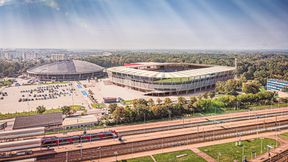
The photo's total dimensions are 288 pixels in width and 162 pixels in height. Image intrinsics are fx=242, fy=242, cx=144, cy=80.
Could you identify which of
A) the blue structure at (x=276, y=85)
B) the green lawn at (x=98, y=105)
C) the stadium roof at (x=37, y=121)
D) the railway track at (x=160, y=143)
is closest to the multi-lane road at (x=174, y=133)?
the railway track at (x=160, y=143)

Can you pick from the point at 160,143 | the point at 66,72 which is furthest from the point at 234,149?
the point at 66,72

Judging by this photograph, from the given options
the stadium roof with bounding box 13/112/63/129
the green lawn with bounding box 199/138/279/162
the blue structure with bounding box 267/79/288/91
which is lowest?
the green lawn with bounding box 199/138/279/162

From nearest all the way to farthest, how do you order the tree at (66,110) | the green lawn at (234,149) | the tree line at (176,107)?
the green lawn at (234,149) → the tree line at (176,107) → the tree at (66,110)

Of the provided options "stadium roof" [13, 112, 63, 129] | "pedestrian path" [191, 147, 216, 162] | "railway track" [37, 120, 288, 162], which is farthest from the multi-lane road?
"stadium roof" [13, 112, 63, 129]

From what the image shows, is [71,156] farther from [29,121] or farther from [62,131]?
[29,121]

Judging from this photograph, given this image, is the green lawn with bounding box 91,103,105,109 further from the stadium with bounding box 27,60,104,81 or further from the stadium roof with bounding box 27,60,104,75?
the stadium roof with bounding box 27,60,104,75

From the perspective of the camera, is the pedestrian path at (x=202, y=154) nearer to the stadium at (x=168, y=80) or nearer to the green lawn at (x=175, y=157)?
the green lawn at (x=175, y=157)
